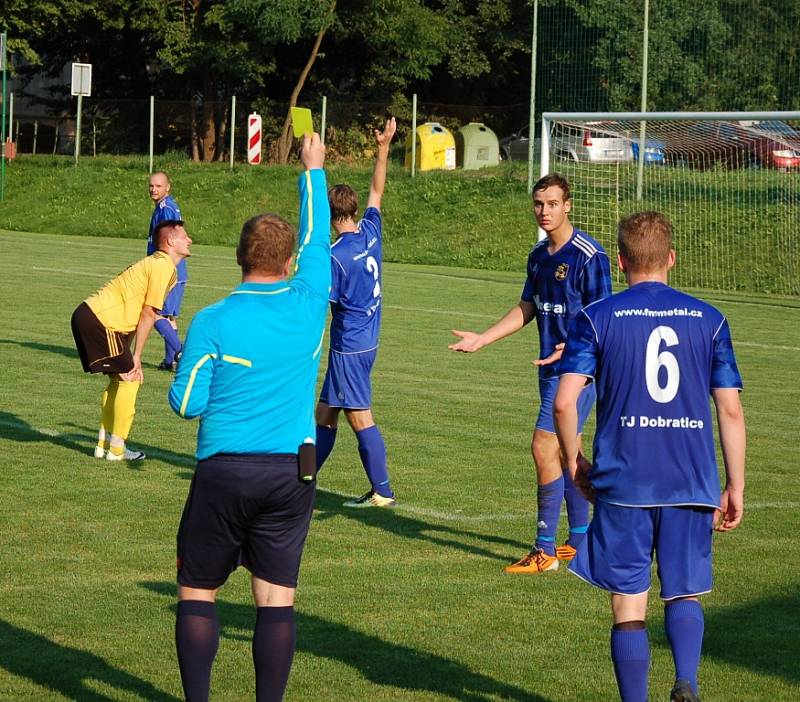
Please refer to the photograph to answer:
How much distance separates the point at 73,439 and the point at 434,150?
2850 cm

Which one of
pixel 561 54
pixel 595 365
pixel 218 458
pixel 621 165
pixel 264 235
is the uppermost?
Result: pixel 561 54

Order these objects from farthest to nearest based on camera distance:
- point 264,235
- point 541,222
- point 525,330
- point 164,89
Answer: point 164,89, point 525,330, point 541,222, point 264,235

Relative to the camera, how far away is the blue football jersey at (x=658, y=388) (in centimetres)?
486

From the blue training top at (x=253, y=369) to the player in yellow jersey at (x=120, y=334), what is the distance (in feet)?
18.1

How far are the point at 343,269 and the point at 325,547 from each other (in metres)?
1.95

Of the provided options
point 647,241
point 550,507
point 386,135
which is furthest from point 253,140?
point 647,241

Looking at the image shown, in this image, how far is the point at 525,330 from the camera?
1977 cm

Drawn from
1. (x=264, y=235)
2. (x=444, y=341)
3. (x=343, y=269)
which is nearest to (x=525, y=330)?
(x=444, y=341)

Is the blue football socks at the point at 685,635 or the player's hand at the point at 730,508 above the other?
the player's hand at the point at 730,508

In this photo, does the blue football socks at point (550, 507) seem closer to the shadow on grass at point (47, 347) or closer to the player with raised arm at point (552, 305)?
the player with raised arm at point (552, 305)

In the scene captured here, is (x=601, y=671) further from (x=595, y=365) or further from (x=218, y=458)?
(x=218, y=458)

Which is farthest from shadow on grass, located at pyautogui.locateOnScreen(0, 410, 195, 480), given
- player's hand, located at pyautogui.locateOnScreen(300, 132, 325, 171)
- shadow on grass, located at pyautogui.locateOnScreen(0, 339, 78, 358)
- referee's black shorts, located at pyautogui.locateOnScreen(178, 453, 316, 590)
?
referee's black shorts, located at pyautogui.locateOnScreen(178, 453, 316, 590)

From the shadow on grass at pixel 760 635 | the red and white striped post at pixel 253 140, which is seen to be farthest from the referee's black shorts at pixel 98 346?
the red and white striped post at pixel 253 140

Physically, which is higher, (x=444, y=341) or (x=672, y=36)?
(x=672, y=36)
